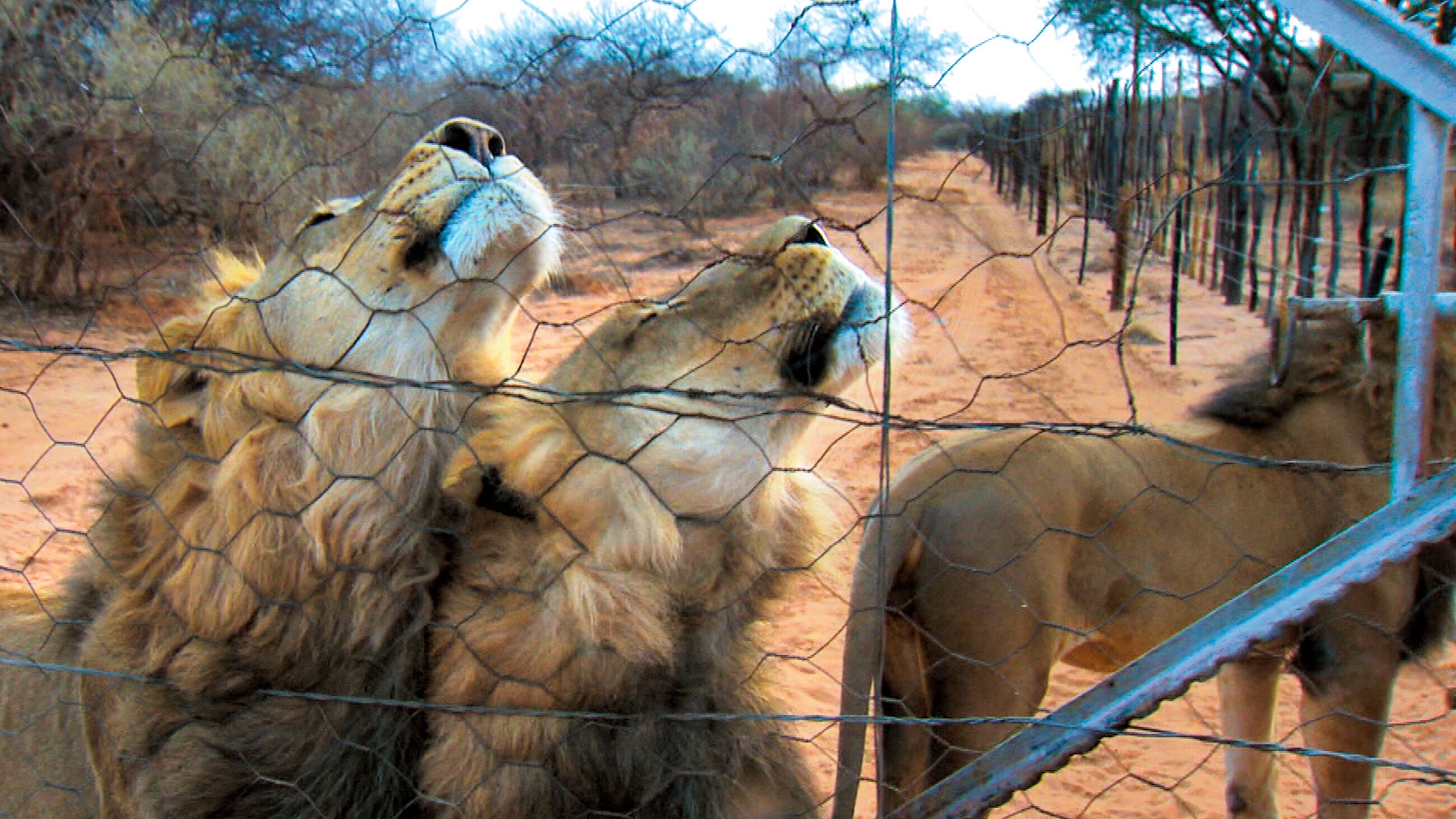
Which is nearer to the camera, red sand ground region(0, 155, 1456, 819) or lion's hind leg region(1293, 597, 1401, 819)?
red sand ground region(0, 155, 1456, 819)

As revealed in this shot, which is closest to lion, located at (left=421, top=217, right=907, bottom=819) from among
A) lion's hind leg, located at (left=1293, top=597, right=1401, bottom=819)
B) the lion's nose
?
the lion's nose

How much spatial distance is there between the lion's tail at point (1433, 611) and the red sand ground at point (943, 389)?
108 mm

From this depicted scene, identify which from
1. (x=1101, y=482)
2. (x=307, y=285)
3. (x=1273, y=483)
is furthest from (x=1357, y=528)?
(x=307, y=285)

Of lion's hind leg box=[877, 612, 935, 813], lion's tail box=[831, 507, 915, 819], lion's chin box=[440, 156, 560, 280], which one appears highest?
lion's chin box=[440, 156, 560, 280]

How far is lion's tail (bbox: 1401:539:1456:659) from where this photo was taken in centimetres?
299

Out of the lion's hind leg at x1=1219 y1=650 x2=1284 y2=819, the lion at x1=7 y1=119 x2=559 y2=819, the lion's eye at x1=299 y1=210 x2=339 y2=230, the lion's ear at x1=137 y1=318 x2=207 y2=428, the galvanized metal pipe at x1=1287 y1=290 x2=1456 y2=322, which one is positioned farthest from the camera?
the lion's hind leg at x1=1219 y1=650 x2=1284 y2=819

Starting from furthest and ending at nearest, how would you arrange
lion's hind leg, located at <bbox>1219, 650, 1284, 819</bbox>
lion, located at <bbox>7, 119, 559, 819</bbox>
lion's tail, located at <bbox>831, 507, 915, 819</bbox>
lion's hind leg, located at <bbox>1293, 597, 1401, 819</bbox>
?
lion's hind leg, located at <bbox>1219, 650, 1284, 819</bbox>
lion's hind leg, located at <bbox>1293, 597, 1401, 819</bbox>
lion's tail, located at <bbox>831, 507, 915, 819</bbox>
lion, located at <bbox>7, 119, 559, 819</bbox>

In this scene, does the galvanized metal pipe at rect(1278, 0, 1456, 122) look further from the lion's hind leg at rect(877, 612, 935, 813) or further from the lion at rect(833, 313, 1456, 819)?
the lion's hind leg at rect(877, 612, 935, 813)

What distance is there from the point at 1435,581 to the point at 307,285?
2989 millimetres

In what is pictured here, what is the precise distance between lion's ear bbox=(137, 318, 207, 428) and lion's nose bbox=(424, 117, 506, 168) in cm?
64

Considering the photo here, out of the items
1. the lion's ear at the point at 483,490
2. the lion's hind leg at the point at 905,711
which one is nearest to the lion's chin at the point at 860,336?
the lion's ear at the point at 483,490

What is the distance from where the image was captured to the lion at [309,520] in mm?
1956

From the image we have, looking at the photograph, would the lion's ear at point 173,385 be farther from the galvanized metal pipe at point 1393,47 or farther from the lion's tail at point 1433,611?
the lion's tail at point 1433,611

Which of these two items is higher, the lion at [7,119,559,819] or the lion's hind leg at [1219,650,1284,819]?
the lion at [7,119,559,819]
